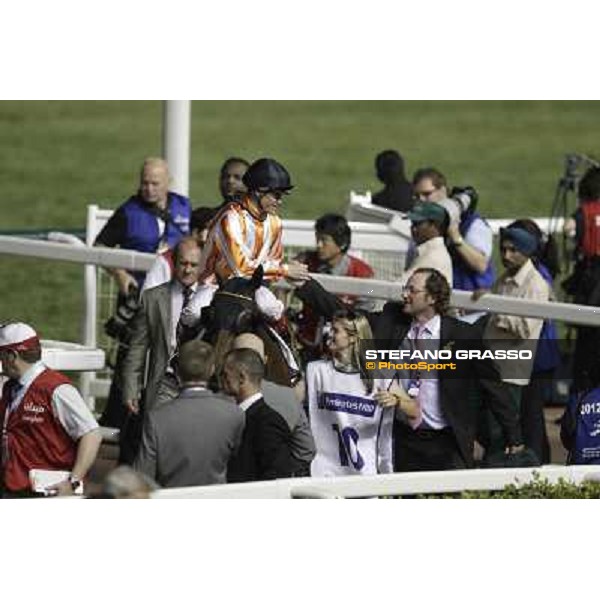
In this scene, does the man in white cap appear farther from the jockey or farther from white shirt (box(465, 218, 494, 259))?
white shirt (box(465, 218, 494, 259))

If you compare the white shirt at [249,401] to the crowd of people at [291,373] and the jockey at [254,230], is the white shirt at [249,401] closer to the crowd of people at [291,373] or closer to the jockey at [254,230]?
the crowd of people at [291,373]

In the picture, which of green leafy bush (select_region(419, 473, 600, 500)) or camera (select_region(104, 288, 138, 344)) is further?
camera (select_region(104, 288, 138, 344))

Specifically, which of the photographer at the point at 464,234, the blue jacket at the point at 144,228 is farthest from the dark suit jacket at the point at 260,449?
the blue jacket at the point at 144,228

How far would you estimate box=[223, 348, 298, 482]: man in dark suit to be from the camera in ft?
38.3

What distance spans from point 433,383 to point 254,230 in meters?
1.17

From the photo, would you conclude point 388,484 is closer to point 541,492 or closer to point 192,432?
point 541,492

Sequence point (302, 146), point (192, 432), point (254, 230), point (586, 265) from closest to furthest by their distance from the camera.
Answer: point (192, 432) < point (254, 230) < point (586, 265) < point (302, 146)

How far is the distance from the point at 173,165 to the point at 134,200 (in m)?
1.77

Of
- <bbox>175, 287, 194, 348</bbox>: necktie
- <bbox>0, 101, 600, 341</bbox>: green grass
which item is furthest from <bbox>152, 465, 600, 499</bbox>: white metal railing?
<bbox>0, 101, 600, 341</bbox>: green grass

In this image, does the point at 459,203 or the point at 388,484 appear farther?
the point at 459,203

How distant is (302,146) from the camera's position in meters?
38.8

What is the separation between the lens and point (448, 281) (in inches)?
533

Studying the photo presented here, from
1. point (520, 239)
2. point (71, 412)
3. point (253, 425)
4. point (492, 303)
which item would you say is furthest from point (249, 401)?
point (520, 239)
